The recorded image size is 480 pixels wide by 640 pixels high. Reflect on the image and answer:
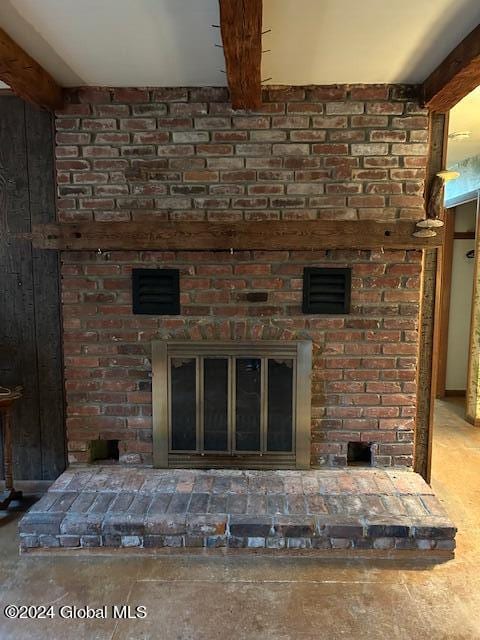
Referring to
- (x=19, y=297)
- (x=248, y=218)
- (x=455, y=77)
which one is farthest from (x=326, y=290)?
(x=19, y=297)

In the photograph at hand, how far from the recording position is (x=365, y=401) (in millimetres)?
2387

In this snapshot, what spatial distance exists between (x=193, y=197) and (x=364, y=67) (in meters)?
1.03

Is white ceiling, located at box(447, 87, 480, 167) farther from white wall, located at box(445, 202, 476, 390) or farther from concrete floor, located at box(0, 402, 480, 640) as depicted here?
concrete floor, located at box(0, 402, 480, 640)

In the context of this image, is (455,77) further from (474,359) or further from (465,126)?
(474,359)

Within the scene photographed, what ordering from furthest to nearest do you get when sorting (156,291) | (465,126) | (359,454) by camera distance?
(465,126), (359,454), (156,291)

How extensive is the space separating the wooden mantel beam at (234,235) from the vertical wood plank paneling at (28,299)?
0.66 ft

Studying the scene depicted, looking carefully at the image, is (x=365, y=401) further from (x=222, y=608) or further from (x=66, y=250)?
(x=66, y=250)

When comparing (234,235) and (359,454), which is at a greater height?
(234,235)

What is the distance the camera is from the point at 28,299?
7.91ft

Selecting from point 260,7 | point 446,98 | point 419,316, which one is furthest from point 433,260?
point 260,7

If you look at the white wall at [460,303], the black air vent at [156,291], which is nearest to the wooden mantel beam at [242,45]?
the black air vent at [156,291]

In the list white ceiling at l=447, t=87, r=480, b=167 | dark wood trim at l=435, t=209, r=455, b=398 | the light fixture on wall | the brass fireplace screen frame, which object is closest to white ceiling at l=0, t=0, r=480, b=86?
the light fixture on wall

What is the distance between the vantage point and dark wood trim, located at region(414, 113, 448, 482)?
2.30 m

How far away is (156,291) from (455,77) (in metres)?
1.73
